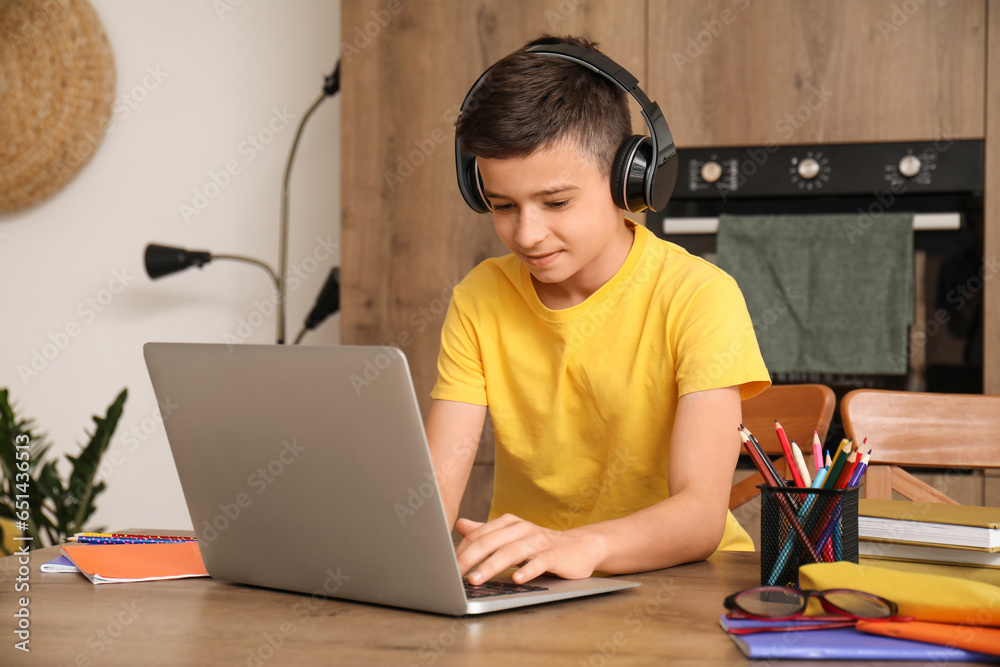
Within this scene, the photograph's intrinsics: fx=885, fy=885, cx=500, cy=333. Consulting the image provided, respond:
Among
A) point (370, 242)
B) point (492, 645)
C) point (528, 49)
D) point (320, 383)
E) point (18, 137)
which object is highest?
point (18, 137)

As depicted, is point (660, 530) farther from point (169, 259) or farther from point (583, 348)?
point (169, 259)

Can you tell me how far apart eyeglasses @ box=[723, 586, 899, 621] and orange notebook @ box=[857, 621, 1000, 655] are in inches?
0.6

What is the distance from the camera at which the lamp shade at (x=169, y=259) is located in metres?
2.41

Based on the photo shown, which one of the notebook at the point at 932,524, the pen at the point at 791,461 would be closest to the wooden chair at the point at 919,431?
the notebook at the point at 932,524

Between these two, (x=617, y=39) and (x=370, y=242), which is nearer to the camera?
(x=617, y=39)

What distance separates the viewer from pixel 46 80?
8.59ft

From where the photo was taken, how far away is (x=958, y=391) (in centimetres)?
191

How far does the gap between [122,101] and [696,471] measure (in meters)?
2.47

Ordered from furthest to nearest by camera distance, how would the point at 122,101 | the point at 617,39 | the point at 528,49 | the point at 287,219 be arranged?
the point at 122,101 < the point at 287,219 < the point at 617,39 < the point at 528,49

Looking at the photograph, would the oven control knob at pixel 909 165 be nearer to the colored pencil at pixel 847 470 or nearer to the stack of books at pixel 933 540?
the stack of books at pixel 933 540

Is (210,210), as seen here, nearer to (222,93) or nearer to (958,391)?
(222,93)

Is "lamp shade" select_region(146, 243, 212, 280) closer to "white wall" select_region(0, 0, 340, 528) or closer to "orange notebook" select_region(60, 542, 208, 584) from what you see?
"white wall" select_region(0, 0, 340, 528)

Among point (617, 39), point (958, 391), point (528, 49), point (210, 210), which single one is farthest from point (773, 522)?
point (210, 210)

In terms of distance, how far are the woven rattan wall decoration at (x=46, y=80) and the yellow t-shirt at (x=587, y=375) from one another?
1.92 metres
